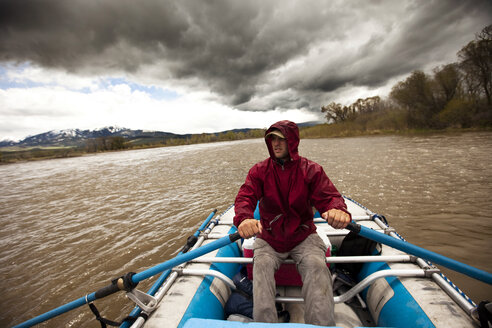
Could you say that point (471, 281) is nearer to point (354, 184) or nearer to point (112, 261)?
point (354, 184)

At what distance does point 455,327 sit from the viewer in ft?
4.49

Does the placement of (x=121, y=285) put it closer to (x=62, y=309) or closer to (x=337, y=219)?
(x=62, y=309)

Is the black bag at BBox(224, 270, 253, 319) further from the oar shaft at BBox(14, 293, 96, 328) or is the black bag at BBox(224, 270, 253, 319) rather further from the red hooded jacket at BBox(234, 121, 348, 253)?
the oar shaft at BBox(14, 293, 96, 328)

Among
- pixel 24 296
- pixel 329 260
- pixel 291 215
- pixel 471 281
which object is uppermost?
pixel 291 215

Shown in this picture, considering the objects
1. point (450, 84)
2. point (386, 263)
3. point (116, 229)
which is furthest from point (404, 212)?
point (450, 84)

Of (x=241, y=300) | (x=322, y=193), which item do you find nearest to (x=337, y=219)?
(x=322, y=193)

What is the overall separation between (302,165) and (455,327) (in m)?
1.69

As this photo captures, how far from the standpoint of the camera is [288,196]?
7.18ft

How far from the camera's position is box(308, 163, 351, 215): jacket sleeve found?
202 centimetres

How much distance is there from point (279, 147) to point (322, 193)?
27.8 inches

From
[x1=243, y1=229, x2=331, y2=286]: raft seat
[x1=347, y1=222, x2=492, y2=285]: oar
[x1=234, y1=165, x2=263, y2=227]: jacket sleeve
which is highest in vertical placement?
[x1=234, y1=165, x2=263, y2=227]: jacket sleeve

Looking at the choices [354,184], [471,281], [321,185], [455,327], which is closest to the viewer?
[455,327]

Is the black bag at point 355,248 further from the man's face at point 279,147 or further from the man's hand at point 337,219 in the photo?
the man's face at point 279,147

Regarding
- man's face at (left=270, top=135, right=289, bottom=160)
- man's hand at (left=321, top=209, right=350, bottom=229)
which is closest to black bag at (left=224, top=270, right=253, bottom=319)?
man's hand at (left=321, top=209, right=350, bottom=229)
